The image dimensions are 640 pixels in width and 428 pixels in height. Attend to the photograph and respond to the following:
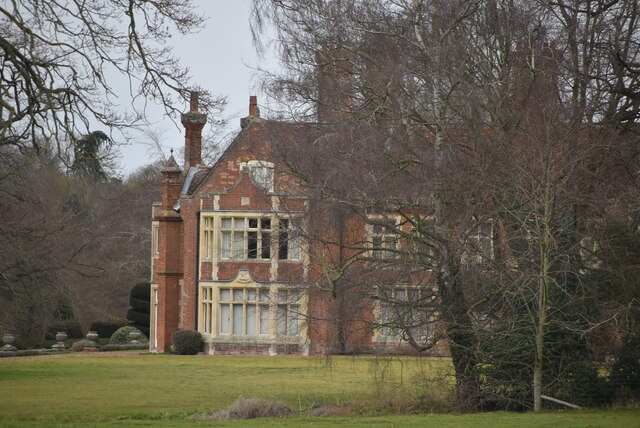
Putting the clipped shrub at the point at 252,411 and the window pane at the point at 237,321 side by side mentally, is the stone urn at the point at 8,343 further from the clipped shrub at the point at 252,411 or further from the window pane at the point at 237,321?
the clipped shrub at the point at 252,411

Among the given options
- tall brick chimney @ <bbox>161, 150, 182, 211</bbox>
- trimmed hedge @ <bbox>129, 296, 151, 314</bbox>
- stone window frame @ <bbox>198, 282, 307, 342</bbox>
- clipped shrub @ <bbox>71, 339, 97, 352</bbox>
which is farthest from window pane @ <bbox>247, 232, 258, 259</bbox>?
trimmed hedge @ <bbox>129, 296, 151, 314</bbox>

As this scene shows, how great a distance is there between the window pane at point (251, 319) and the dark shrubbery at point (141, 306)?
11.8 meters

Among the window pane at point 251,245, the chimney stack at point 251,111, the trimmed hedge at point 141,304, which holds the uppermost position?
the chimney stack at point 251,111

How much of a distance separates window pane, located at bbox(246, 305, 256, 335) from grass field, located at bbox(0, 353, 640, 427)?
315cm

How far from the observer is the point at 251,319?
111 feet

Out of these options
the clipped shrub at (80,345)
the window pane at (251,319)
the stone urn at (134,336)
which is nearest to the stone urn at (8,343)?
the clipped shrub at (80,345)

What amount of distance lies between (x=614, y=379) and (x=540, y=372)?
1.61m

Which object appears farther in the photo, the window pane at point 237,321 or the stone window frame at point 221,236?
the window pane at point 237,321

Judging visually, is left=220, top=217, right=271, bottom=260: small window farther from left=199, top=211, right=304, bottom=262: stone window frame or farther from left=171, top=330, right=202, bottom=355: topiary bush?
left=171, top=330, right=202, bottom=355: topiary bush

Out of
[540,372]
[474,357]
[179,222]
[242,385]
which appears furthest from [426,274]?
[179,222]

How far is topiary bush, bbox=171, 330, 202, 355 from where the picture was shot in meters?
33.4

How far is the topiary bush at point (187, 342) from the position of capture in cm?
3341

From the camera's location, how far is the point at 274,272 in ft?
108

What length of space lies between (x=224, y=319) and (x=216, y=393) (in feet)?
44.0
